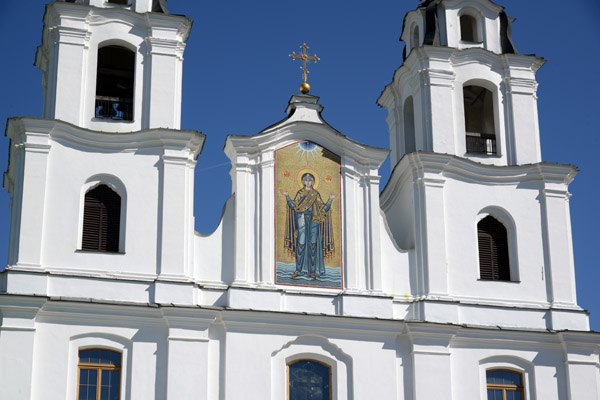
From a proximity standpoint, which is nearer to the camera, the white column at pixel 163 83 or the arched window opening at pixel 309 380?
the arched window opening at pixel 309 380

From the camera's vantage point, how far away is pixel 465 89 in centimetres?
2962

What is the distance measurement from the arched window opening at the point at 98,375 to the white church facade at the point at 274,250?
4 cm

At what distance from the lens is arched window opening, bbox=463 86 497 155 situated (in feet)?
92.5

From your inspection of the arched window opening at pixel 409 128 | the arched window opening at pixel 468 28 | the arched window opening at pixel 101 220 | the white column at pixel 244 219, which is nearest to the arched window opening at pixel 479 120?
the arched window opening at pixel 468 28

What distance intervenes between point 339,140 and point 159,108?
396 cm

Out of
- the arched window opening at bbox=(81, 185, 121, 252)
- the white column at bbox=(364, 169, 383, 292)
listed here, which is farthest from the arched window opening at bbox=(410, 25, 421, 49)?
the arched window opening at bbox=(81, 185, 121, 252)

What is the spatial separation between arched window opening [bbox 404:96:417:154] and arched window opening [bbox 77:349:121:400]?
9.63 m

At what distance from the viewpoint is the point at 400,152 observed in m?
29.4

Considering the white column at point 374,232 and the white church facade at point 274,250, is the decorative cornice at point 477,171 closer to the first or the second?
the white church facade at point 274,250

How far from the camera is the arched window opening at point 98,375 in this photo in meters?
23.1

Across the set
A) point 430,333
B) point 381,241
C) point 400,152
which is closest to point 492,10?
point 400,152

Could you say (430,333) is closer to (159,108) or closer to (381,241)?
(381,241)

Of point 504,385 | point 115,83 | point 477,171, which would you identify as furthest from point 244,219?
point 504,385

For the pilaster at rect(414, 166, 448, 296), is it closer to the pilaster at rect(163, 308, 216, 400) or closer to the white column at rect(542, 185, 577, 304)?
the white column at rect(542, 185, 577, 304)
